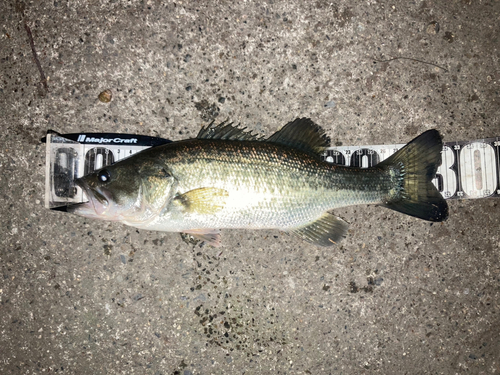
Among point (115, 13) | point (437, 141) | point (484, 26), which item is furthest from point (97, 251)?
point (484, 26)

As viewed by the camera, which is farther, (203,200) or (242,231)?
(242,231)

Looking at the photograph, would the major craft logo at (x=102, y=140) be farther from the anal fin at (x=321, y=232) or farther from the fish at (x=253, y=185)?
the anal fin at (x=321, y=232)

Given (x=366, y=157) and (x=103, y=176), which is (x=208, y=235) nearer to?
(x=103, y=176)

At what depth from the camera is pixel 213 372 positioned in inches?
117

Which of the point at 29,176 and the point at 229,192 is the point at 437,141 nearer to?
the point at 229,192

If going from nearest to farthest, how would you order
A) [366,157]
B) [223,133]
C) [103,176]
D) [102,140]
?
1. [103,176]
2. [223,133]
3. [102,140]
4. [366,157]

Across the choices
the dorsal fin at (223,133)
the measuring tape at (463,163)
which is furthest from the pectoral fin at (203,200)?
the measuring tape at (463,163)

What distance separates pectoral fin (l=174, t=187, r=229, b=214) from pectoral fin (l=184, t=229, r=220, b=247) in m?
0.26

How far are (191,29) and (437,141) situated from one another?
2.44 metres

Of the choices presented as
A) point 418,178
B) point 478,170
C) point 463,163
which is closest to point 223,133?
point 418,178

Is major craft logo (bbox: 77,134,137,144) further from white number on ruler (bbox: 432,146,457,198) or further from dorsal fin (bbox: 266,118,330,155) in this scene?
white number on ruler (bbox: 432,146,457,198)

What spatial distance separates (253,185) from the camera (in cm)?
251

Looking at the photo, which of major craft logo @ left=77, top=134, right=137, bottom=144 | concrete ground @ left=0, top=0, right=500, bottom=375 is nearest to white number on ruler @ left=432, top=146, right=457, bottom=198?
concrete ground @ left=0, top=0, right=500, bottom=375

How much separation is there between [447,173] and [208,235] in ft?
7.60
